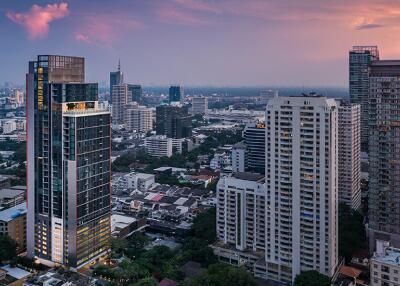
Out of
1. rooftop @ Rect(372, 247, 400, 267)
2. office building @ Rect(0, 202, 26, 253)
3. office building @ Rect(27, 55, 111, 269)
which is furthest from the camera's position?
office building @ Rect(0, 202, 26, 253)

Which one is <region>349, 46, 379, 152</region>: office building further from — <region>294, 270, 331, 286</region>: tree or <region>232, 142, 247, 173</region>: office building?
<region>294, 270, 331, 286</region>: tree

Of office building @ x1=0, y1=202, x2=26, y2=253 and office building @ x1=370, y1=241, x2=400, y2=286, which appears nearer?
office building @ x1=370, y1=241, x2=400, y2=286

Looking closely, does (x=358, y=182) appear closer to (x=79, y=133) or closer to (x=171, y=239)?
(x=171, y=239)

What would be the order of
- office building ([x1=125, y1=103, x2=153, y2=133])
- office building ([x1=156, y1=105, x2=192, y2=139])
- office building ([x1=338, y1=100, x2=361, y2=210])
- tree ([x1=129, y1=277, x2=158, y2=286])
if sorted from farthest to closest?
office building ([x1=125, y1=103, x2=153, y2=133]) → office building ([x1=156, y1=105, x2=192, y2=139]) → office building ([x1=338, y1=100, x2=361, y2=210]) → tree ([x1=129, y1=277, x2=158, y2=286])

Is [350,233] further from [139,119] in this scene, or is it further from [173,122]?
[139,119]

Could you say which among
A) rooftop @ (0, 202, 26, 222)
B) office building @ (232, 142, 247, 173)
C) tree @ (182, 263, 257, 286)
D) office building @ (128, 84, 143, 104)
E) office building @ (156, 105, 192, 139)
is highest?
office building @ (128, 84, 143, 104)

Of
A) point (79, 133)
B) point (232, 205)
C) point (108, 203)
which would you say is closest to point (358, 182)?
point (232, 205)

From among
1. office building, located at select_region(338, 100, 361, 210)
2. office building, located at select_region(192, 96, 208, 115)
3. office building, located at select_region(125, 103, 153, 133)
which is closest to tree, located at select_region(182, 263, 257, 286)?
office building, located at select_region(338, 100, 361, 210)

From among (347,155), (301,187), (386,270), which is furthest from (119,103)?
(386,270)
